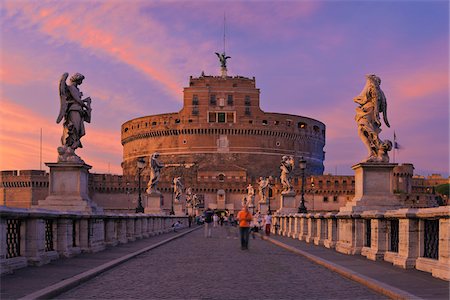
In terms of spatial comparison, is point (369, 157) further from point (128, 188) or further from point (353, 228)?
point (128, 188)

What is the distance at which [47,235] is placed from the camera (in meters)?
13.5

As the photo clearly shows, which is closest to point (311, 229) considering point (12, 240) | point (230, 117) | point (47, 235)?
point (47, 235)

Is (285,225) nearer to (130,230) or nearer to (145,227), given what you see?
(145,227)

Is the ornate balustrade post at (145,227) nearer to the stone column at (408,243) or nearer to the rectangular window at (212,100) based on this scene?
the stone column at (408,243)

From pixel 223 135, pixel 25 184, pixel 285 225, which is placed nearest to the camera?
pixel 285 225

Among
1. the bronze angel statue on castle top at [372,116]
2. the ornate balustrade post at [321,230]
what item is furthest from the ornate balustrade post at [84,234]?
the ornate balustrade post at [321,230]

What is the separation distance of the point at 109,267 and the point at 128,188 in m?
103

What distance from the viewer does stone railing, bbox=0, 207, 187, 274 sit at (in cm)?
1092

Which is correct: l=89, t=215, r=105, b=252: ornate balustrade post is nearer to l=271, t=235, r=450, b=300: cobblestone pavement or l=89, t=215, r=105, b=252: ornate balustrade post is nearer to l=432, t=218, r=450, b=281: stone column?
l=271, t=235, r=450, b=300: cobblestone pavement

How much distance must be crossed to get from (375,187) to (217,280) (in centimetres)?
699

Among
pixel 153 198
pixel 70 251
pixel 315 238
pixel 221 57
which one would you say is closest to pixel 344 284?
pixel 70 251

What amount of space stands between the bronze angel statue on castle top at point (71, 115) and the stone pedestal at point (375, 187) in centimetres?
721

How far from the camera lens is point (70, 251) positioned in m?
14.3

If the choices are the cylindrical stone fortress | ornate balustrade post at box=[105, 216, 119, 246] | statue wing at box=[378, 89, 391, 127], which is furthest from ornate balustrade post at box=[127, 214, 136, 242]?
the cylindrical stone fortress
